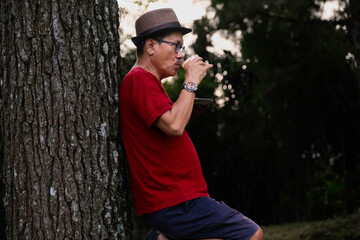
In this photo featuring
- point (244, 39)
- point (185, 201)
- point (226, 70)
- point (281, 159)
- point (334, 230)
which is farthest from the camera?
point (281, 159)

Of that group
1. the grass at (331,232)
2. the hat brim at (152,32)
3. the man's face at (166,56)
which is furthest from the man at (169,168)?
the grass at (331,232)

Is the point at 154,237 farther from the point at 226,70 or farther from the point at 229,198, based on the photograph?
the point at 229,198

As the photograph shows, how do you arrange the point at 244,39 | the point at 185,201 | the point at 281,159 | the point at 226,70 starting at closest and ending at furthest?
1. the point at 185,201
2. the point at 226,70
3. the point at 244,39
4. the point at 281,159

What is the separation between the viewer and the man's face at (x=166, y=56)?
291 centimetres

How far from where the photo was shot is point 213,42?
7316mm

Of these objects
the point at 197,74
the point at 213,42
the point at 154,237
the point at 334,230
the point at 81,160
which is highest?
the point at 213,42

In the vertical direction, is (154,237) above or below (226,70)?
below

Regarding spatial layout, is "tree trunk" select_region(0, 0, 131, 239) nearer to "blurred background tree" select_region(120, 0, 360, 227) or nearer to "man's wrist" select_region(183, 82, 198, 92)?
"man's wrist" select_region(183, 82, 198, 92)

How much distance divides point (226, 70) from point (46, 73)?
15.5ft

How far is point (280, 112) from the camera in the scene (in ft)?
29.4

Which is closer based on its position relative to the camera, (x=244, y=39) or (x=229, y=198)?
(x=244, y=39)

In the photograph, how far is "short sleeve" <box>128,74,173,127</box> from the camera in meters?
2.60

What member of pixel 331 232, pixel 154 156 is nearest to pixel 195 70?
pixel 154 156

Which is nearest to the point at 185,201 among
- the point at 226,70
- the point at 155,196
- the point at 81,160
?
the point at 155,196
